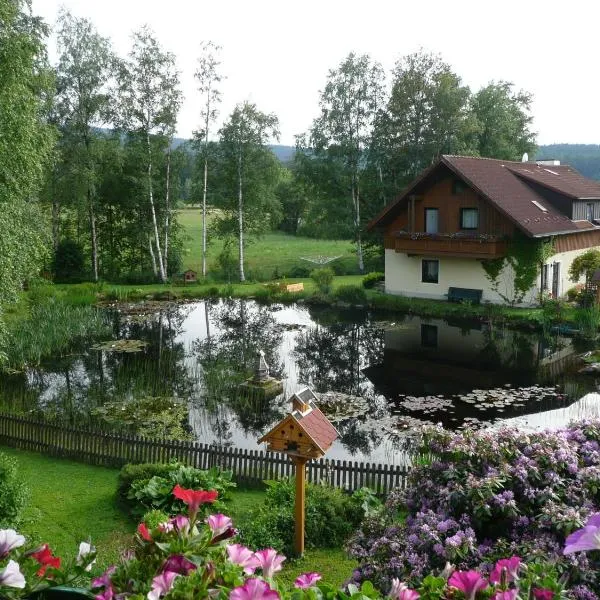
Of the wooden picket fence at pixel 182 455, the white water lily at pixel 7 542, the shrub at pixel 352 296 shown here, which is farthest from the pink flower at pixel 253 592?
the shrub at pixel 352 296

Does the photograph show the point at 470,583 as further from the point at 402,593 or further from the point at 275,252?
the point at 275,252

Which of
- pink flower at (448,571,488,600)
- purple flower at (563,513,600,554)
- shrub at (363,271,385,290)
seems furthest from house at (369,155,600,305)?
purple flower at (563,513,600,554)

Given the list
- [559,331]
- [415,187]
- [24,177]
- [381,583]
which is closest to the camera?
[381,583]

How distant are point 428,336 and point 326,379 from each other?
724cm

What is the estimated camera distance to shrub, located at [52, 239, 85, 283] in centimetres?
3909

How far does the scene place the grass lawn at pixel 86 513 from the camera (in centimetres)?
920

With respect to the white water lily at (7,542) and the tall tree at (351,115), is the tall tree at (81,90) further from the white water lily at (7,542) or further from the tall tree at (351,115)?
the white water lily at (7,542)

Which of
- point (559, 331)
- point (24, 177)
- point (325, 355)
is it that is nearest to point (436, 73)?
point (559, 331)

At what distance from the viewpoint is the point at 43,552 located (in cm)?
313

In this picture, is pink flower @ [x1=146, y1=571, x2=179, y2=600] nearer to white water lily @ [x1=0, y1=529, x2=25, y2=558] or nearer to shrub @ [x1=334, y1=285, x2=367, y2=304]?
white water lily @ [x1=0, y1=529, x2=25, y2=558]

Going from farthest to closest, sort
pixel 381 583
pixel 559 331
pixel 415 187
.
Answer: pixel 415 187 < pixel 559 331 < pixel 381 583

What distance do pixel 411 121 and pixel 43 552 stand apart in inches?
1538

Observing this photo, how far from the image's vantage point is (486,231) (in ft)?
99.5

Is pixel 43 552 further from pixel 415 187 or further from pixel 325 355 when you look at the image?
pixel 415 187
